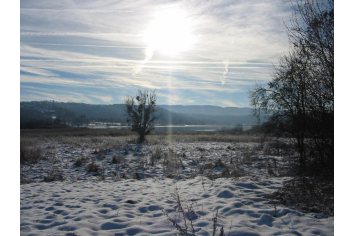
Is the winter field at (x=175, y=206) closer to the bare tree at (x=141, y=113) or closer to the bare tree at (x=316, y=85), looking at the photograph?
the bare tree at (x=316, y=85)

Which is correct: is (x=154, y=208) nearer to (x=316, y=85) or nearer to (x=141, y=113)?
(x=316, y=85)

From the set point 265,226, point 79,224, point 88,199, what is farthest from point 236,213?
point 88,199

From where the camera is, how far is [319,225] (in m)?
4.34

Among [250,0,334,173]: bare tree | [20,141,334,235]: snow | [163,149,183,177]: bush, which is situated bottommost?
[163,149,183,177]: bush

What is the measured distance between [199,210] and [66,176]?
666cm

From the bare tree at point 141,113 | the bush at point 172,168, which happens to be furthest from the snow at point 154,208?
the bare tree at point 141,113

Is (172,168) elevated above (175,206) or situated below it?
below

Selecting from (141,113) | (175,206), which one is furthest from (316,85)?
(141,113)

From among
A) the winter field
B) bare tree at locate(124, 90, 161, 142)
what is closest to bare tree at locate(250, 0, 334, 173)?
the winter field

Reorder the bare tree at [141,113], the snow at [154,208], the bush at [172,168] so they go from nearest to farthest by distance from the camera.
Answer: the snow at [154,208] < the bush at [172,168] < the bare tree at [141,113]

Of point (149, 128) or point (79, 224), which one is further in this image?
point (149, 128)

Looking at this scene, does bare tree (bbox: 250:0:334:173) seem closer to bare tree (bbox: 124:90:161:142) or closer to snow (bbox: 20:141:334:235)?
snow (bbox: 20:141:334:235)
